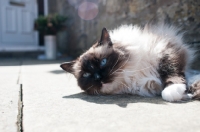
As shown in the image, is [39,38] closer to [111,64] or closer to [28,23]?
[28,23]

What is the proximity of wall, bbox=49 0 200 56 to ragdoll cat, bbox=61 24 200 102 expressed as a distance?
807mm

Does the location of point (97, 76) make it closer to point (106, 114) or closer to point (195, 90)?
point (106, 114)

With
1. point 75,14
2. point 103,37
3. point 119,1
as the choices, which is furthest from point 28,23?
point 103,37

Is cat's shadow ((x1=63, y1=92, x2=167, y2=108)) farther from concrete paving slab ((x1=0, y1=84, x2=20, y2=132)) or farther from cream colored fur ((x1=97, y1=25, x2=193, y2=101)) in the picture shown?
concrete paving slab ((x1=0, y1=84, x2=20, y2=132))

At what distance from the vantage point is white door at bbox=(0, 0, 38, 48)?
7227 mm

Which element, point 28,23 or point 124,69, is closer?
point 124,69

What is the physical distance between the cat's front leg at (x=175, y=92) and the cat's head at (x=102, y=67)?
41 cm

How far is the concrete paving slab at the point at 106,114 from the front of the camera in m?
1.11

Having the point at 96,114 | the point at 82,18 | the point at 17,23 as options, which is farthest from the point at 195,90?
the point at 17,23

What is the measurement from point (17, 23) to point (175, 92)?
689 centimetres

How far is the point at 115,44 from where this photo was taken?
2047 millimetres

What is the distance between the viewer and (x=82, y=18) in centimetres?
566

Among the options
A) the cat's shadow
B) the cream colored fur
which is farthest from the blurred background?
the cat's shadow

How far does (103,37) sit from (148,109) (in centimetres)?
85
